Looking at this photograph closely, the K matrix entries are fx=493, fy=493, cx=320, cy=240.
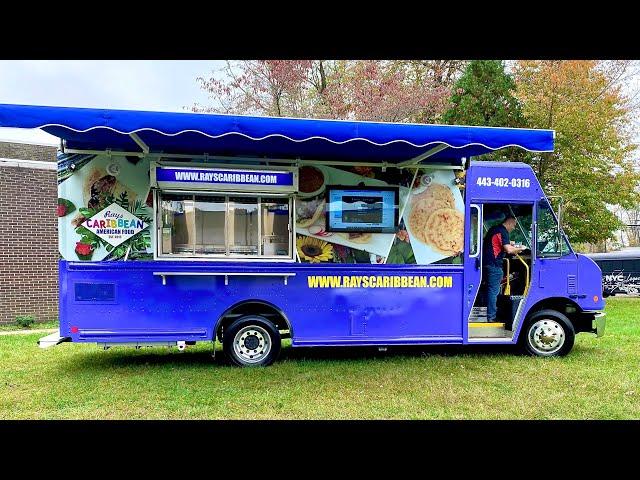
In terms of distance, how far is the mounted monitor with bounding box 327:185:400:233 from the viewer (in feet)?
22.3

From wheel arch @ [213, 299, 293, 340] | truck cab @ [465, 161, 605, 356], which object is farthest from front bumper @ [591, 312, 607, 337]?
wheel arch @ [213, 299, 293, 340]

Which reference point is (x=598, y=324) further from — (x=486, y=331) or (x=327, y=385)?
(x=327, y=385)

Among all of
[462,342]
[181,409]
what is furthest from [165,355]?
[462,342]

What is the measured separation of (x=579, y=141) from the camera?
1393 centimetres

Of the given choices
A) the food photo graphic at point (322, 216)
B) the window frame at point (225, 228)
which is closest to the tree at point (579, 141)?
the food photo graphic at point (322, 216)

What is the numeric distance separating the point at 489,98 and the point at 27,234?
1274cm

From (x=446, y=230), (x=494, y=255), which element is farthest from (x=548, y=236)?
(x=446, y=230)

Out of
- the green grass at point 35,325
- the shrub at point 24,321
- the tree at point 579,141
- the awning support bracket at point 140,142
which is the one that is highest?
the tree at point 579,141

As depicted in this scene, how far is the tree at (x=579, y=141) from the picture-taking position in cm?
1366

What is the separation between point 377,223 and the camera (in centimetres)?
689

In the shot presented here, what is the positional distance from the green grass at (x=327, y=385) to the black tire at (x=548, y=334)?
232mm

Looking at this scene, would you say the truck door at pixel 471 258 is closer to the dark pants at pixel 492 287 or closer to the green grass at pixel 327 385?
the dark pants at pixel 492 287

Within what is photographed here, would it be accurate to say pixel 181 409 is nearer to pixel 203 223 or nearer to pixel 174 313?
pixel 174 313

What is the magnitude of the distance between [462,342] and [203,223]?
401 centimetres
